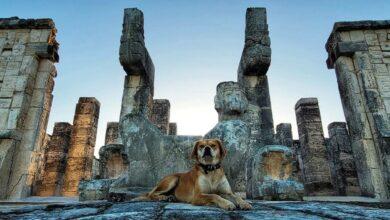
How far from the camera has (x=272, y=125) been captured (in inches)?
217

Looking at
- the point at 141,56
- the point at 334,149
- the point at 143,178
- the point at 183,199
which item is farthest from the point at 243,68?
the point at 334,149

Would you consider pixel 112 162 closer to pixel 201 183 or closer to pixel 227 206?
pixel 201 183

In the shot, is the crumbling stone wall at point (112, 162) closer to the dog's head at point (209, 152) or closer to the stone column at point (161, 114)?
the dog's head at point (209, 152)

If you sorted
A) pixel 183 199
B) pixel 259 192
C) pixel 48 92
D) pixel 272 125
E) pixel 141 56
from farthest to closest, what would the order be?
1. pixel 48 92
2. pixel 141 56
3. pixel 272 125
4. pixel 259 192
5. pixel 183 199

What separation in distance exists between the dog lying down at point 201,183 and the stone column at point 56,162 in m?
10.5

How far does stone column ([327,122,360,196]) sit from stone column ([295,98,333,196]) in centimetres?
115

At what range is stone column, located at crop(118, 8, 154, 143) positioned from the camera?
5.92 m

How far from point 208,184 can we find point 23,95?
588 centimetres

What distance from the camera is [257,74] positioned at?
19.0 feet

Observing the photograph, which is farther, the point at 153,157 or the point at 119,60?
the point at 119,60

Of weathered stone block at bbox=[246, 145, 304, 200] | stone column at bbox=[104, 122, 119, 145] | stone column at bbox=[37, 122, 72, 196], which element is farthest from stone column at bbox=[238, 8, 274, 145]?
stone column at bbox=[37, 122, 72, 196]

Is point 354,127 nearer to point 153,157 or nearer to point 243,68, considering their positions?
point 243,68

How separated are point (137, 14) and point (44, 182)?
9688mm

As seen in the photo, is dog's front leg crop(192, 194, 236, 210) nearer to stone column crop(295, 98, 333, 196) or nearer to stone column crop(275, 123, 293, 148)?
stone column crop(295, 98, 333, 196)
